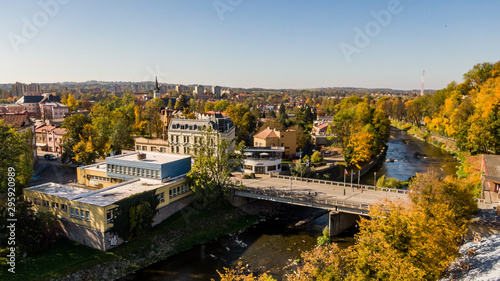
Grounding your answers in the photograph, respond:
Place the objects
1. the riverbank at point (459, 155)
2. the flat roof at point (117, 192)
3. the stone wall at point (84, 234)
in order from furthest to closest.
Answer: the riverbank at point (459, 155), the flat roof at point (117, 192), the stone wall at point (84, 234)

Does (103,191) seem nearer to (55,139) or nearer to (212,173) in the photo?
(212,173)

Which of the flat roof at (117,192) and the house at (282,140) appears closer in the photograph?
the flat roof at (117,192)

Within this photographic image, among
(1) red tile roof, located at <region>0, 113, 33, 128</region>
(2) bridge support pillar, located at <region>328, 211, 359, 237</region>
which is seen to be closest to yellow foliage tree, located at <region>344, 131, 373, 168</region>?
(2) bridge support pillar, located at <region>328, 211, 359, 237</region>

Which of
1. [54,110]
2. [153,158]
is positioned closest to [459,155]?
[153,158]

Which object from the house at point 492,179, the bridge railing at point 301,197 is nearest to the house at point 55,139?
the bridge railing at point 301,197

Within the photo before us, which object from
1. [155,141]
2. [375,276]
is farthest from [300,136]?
[375,276]

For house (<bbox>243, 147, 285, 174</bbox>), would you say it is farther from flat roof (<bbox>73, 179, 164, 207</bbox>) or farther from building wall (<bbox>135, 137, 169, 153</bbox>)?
building wall (<bbox>135, 137, 169, 153</bbox>)

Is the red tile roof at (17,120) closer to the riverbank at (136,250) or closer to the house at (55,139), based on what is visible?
the house at (55,139)

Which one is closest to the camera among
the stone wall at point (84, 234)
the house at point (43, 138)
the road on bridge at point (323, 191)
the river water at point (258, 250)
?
the river water at point (258, 250)
